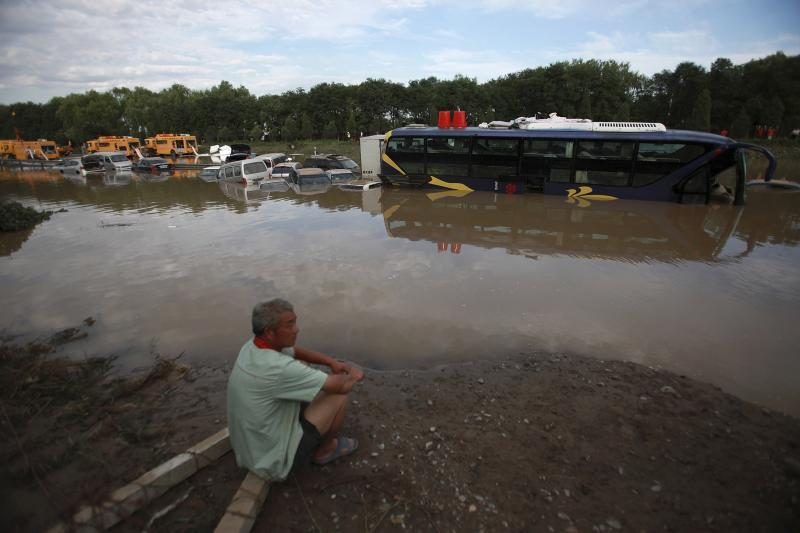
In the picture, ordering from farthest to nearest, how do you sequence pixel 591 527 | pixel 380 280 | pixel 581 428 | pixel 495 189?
pixel 495 189 < pixel 380 280 < pixel 581 428 < pixel 591 527

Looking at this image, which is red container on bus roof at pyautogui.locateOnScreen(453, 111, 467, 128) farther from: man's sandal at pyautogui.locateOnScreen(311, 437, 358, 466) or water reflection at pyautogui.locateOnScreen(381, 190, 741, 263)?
man's sandal at pyautogui.locateOnScreen(311, 437, 358, 466)

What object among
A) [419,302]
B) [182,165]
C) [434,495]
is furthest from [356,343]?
Answer: [182,165]

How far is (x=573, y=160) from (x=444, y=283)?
10.6 metres

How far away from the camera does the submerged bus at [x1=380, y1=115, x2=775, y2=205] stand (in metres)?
14.0

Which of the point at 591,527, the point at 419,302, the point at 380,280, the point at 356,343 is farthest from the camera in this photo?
the point at 380,280

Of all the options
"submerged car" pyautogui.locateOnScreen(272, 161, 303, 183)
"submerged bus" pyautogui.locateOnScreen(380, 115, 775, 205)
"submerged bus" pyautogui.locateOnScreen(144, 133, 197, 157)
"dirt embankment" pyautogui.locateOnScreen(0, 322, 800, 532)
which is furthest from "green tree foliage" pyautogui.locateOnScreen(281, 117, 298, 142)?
"dirt embankment" pyautogui.locateOnScreen(0, 322, 800, 532)

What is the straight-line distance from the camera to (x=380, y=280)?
8141mm

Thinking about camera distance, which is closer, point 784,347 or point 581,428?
point 581,428

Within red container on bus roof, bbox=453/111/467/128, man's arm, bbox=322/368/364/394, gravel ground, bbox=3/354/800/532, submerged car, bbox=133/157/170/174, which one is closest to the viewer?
gravel ground, bbox=3/354/800/532

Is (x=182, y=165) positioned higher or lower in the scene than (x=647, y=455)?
higher

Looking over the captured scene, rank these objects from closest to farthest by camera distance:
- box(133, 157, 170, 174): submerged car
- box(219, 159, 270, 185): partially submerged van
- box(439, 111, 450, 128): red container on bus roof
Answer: box(439, 111, 450, 128): red container on bus roof
box(219, 159, 270, 185): partially submerged van
box(133, 157, 170, 174): submerged car

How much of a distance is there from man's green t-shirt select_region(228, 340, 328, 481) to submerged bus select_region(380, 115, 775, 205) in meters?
15.2

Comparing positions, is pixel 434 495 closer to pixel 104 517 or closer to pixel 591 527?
pixel 591 527

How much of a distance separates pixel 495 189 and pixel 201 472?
632 inches
